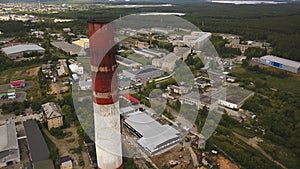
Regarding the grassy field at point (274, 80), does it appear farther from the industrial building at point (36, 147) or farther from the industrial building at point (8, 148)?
the industrial building at point (8, 148)

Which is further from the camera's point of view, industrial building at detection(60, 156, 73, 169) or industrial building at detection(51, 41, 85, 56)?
industrial building at detection(51, 41, 85, 56)

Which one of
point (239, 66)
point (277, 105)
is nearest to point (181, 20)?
point (239, 66)

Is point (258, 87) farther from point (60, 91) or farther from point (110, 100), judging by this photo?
point (110, 100)

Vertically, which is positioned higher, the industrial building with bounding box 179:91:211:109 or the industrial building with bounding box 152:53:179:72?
the industrial building with bounding box 152:53:179:72

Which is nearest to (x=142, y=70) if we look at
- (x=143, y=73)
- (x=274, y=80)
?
(x=143, y=73)

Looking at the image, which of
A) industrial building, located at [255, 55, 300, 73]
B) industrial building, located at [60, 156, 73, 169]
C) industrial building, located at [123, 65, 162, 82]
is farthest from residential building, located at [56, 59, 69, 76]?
industrial building, located at [255, 55, 300, 73]

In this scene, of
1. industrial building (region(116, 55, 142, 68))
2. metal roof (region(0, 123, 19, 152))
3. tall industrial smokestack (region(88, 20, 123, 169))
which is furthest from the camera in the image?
industrial building (region(116, 55, 142, 68))

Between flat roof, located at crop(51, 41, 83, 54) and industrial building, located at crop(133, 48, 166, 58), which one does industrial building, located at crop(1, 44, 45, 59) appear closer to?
flat roof, located at crop(51, 41, 83, 54)
